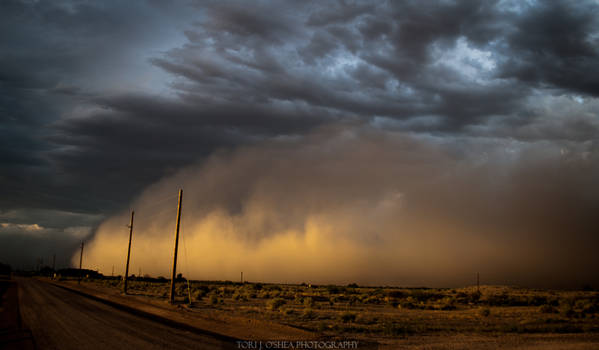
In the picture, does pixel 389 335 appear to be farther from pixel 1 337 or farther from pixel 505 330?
Result: pixel 1 337

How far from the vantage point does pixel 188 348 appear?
15156 mm

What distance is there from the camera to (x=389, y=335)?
69.2 ft

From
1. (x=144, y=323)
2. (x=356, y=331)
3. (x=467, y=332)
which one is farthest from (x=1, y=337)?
(x=467, y=332)

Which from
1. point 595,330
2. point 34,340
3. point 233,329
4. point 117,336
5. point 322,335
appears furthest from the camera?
point 595,330

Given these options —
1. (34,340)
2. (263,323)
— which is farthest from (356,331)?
(34,340)

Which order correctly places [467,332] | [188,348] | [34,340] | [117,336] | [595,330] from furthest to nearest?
[595,330] < [467,332] < [117,336] < [34,340] < [188,348]

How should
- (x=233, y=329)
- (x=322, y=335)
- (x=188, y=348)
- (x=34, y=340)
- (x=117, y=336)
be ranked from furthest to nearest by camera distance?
(x=233, y=329)
(x=322, y=335)
(x=117, y=336)
(x=34, y=340)
(x=188, y=348)

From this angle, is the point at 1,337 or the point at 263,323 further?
A: the point at 263,323

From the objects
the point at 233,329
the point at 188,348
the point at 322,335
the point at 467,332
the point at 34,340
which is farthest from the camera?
the point at 467,332

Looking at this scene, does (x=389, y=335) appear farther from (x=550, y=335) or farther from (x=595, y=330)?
(x=595, y=330)

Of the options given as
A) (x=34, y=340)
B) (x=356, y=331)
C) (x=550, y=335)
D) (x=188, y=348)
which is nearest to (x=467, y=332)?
(x=550, y=335)

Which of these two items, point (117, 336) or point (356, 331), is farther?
point (356, 331)

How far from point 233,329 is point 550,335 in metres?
A: 17.1

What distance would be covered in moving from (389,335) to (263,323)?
24.6 feet
